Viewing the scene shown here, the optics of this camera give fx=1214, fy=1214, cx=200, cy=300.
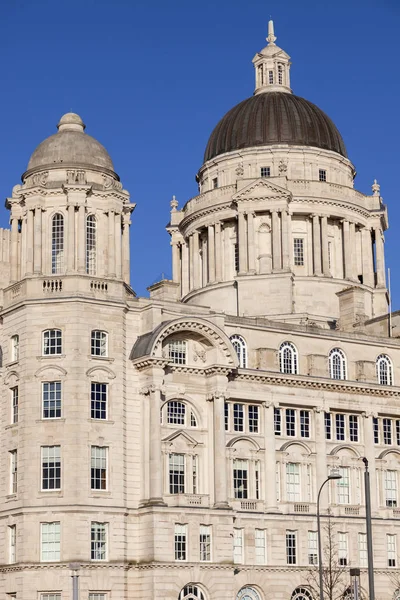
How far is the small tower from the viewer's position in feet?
367

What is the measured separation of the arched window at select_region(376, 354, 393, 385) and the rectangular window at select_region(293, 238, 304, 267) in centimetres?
1529

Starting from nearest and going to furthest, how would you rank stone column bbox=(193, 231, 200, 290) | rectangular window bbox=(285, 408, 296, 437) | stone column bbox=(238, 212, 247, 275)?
rectangular window bbox=(285, 408, 296, 437) → stone column bbox=(238, 212, 247, 275) → stone column bbox=(193, 231, 200, 290)

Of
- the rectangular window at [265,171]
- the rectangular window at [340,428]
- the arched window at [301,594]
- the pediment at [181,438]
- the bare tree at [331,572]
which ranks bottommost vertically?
the arched window at [301,594]

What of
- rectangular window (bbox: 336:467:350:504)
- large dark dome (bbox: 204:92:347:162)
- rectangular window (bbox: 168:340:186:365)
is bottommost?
rectangular window (bbox: 336:467:350:504)

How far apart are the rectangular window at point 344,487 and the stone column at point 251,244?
2142 cm

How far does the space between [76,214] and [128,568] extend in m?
22.6

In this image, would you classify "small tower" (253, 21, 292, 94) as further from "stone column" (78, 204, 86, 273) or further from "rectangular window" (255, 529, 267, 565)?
"rectangular window" (255, 529, 267, 565)

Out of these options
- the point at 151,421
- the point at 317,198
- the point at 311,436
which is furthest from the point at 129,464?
the point at 317,198

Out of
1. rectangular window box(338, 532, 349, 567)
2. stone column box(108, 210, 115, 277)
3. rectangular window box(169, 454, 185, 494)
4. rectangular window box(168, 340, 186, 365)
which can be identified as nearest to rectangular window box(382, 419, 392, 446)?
rectangular window box(338, 532, 349, 567)

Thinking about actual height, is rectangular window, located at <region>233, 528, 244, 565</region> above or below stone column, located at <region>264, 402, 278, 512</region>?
below

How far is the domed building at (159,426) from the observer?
7381 centimetres

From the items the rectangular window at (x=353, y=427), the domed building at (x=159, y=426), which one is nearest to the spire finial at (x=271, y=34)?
the domed building at (x=159, y=426)

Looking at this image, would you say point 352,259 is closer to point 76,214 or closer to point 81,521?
point 76,214

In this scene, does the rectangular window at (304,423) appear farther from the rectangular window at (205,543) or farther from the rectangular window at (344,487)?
the rectangular window at (205,543)
